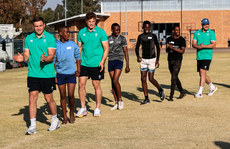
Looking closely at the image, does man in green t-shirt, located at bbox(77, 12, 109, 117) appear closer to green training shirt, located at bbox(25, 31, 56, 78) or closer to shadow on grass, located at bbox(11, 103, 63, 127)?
shadow on grass, located at bbox(11, 103, 63, 127)

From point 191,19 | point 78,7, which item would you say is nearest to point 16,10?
point 191,19

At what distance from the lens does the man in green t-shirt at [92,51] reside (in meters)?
8.66

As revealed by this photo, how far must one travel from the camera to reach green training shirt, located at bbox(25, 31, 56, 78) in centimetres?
714

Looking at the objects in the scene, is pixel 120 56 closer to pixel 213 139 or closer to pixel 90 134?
pixel 90 134

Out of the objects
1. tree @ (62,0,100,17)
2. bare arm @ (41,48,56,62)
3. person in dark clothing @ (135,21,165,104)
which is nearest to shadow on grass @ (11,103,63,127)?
bare arm @ (41,48,56,62)

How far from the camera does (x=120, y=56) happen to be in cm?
984

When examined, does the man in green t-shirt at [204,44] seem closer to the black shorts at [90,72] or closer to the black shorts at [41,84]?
the black shorts at [90,72]

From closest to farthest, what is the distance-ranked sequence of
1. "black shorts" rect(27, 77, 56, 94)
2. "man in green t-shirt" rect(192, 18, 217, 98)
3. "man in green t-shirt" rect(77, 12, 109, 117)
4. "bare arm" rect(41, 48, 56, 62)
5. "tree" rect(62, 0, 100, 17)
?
"bare arm" rect(41, 48, 56, 62) → "black shorts" rect(27, 77, 56, 94) → "man in green t-shirt" rect(77, 12, 109, 117) → "man in green t-shirt" rect(192, 18, 217, 98) → "tree" rect(62, 0, 100, 17)

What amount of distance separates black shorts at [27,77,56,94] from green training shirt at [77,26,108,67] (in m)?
1.56

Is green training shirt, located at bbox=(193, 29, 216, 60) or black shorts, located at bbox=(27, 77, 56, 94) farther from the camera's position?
green training shirt, located at bbox=(193, 29, 216, 60)

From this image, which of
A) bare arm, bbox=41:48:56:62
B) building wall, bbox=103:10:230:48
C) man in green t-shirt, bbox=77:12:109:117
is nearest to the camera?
bare arm, bbox=41:48:56:62

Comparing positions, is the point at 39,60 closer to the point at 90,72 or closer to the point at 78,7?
the point at 90,72

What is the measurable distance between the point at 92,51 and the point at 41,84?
175cm

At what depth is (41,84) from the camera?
7.30 meters
